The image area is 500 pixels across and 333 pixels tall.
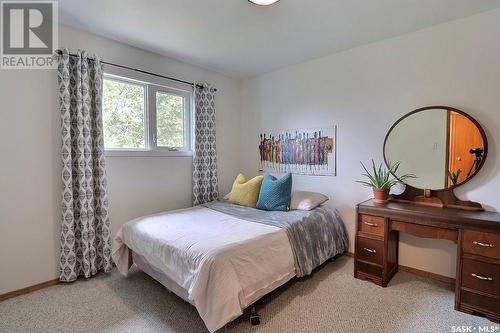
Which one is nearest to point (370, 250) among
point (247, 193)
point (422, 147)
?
point (422, 147)

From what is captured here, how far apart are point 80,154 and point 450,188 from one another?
11.4ft

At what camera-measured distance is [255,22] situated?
90.4 inches

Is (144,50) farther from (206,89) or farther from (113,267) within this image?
(113,267)

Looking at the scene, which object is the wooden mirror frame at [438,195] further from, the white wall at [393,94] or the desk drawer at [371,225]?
the desk drawer at [371,225]

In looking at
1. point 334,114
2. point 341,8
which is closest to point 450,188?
point 334,114

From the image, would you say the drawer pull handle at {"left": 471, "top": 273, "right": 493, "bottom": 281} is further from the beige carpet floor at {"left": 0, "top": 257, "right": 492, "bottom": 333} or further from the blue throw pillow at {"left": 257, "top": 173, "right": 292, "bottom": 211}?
the blue throw pillow at {"left": 257, "top": 173, "right": 292, "bottom": 211}

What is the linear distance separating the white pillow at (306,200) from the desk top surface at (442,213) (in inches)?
21.7

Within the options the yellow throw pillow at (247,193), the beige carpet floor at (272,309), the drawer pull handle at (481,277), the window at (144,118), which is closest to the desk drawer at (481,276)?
the drawer pull handle at (481,277)

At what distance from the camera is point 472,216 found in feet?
6.42

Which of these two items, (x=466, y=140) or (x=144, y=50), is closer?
(x=466, y=140)

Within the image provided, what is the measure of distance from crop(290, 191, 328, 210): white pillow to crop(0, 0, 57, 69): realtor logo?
9.13ft

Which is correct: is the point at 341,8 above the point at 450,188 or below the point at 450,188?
above

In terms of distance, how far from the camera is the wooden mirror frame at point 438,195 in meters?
2.20

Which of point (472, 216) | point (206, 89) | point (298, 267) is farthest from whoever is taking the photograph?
point (206, 89)
